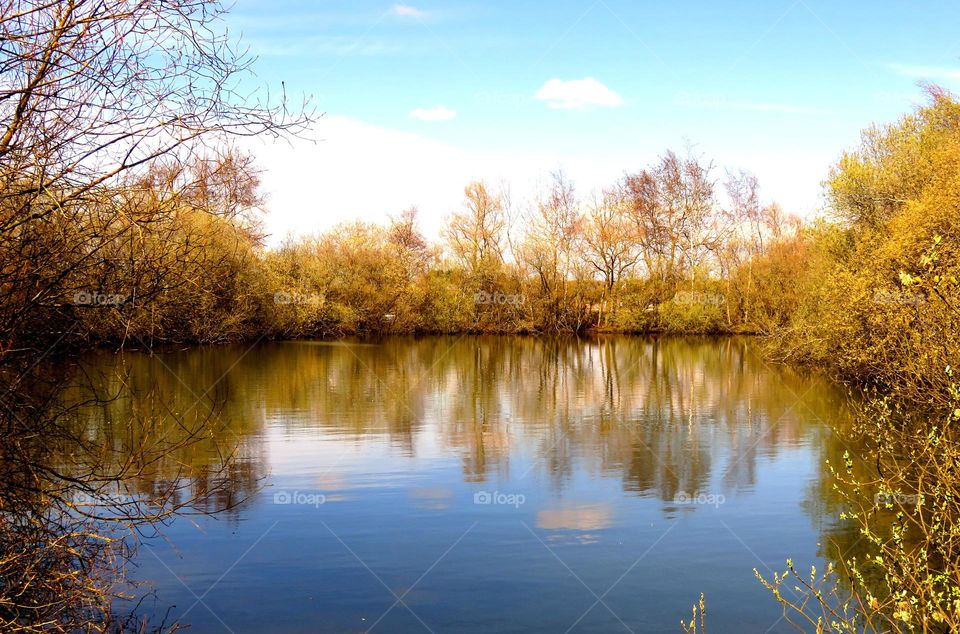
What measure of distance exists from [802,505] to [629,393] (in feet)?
34.5

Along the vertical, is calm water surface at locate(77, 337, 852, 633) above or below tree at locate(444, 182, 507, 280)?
below

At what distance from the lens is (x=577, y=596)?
700 centimetres

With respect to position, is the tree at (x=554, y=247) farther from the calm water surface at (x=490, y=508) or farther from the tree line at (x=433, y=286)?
the calm water surface at (x=490, y=508)

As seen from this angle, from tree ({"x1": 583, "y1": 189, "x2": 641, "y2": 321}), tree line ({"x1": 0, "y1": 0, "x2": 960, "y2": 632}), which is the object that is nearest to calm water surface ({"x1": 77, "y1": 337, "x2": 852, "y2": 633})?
tree line ({"x1": 0, "y1": 0, "x2": 960, "y2": 632})

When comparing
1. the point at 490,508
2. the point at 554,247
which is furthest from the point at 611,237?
the point at 490,508

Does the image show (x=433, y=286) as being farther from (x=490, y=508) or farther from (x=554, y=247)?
(x=490, y=508)

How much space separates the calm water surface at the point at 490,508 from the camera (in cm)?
682

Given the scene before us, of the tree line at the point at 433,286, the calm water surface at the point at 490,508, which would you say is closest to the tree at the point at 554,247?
the tree line at the point at 433,286

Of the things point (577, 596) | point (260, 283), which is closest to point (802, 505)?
point (577, 596)

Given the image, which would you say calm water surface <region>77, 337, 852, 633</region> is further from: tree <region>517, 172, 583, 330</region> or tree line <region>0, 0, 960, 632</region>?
tree <region>517, 172, 583, 330</region>

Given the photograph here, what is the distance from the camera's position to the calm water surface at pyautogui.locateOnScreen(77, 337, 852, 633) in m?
6.82

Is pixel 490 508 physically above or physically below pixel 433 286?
below

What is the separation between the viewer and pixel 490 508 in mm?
9625

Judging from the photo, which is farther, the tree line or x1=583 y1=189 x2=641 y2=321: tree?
x1=583 y1=189 x2=641 y2=321: tree
